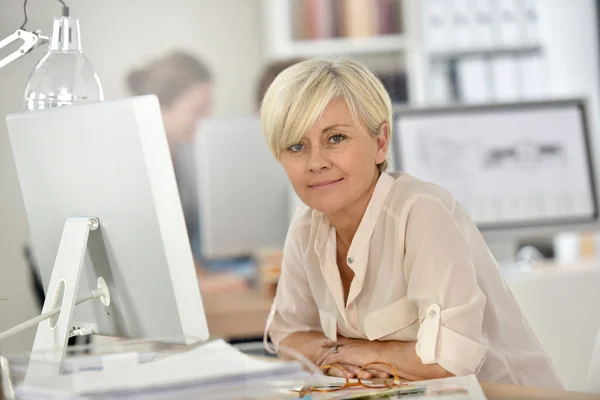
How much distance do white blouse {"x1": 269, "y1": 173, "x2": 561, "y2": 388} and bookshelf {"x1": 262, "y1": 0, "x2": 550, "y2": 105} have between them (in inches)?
117

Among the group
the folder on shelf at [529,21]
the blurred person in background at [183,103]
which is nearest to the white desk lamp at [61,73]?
the blurred person in background at [183,103]

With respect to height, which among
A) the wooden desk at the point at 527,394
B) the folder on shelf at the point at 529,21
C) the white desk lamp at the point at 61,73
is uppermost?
the white desk lamp at the point at 61,73

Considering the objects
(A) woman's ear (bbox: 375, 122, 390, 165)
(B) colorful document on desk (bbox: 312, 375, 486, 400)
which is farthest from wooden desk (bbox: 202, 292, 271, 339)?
(B) colorful document on desk (bbox: 312, 375, 486, 400)

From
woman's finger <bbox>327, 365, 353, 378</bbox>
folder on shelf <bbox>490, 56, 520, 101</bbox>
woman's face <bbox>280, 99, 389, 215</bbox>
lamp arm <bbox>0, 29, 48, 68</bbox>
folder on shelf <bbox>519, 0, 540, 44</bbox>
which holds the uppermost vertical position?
lamp arm <bbox>0, 29, 48, 68</bbox>

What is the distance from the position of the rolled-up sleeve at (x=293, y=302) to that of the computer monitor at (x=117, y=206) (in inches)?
17.2

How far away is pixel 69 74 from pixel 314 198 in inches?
17.5

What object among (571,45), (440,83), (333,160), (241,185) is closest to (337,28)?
(440,83)

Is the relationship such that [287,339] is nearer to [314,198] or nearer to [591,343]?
[314,198]

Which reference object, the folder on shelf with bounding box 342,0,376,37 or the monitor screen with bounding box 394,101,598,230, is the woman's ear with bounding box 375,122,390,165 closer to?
the monitor screen with bounding box 394,101,598,230

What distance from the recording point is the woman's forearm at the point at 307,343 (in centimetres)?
146

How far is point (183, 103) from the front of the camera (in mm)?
4914

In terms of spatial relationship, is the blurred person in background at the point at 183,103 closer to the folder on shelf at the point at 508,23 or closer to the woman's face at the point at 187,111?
the woman's face at the point at 187,111

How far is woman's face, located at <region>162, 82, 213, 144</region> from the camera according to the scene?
4.75 meters

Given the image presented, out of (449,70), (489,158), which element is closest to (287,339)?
(489,158)
